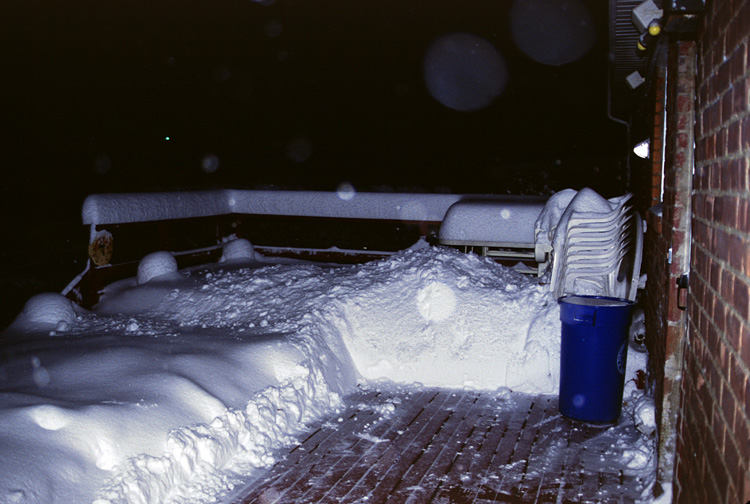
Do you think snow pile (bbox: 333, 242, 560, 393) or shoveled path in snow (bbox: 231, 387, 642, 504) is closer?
shoveled path in snow (bbox: 231, 387, 642, 504)

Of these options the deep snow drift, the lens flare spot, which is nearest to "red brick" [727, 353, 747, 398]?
the deep snow drift

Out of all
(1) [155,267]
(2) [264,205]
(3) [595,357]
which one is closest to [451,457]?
(3) [595,357]

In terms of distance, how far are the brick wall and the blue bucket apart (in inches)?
84.4

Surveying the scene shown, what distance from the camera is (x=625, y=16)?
16.1ft

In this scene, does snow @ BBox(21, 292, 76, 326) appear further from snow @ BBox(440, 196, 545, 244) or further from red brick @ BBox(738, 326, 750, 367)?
red brick @ BBox(738, 326, 750, 367)

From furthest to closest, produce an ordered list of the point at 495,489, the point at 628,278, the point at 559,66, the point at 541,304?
the point at 559,66 → the point at 541,304 → the point at 628,278 → the point at 495,489

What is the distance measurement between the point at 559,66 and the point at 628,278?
34.0ft

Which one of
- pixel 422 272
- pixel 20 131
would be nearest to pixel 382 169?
pixel 20 131

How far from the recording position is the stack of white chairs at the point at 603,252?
18.7 feet

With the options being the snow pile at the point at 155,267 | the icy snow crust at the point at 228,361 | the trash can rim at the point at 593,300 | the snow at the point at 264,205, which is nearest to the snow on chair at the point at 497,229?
the icy snow crust at the point at 228,361

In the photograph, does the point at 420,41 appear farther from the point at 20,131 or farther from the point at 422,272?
the point at 20,131

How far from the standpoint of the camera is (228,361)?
5.02 meters

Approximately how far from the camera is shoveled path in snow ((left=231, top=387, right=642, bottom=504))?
3736 millimetres

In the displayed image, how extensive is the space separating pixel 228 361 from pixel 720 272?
398 centimetres
